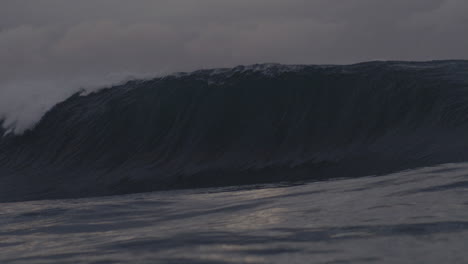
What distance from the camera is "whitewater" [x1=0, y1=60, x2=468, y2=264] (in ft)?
8.61

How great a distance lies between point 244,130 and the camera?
8.34 meters

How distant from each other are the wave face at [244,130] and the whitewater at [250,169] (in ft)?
0.10

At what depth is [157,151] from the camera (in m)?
8.38

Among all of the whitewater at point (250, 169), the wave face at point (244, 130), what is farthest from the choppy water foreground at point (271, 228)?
the wave face at point (244, 130)

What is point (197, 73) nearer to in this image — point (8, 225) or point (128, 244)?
point (8, 225)

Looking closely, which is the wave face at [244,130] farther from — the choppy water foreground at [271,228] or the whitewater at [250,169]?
the choppy water foreground at [271,228]

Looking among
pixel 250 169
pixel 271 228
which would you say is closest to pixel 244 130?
pixel 250 169

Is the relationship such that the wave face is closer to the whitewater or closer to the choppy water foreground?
the whitewater

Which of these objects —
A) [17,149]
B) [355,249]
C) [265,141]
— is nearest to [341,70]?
[265,141]

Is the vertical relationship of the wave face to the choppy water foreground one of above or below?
above

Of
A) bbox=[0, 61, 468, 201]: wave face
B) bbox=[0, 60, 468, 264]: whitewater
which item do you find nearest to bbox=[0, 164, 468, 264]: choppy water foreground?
bbox=[0, 60, 468, 264]: whitewater

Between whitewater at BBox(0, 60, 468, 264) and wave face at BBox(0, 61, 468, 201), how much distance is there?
3 cm

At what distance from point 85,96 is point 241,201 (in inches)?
302

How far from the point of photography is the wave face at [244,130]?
6.83 metres
